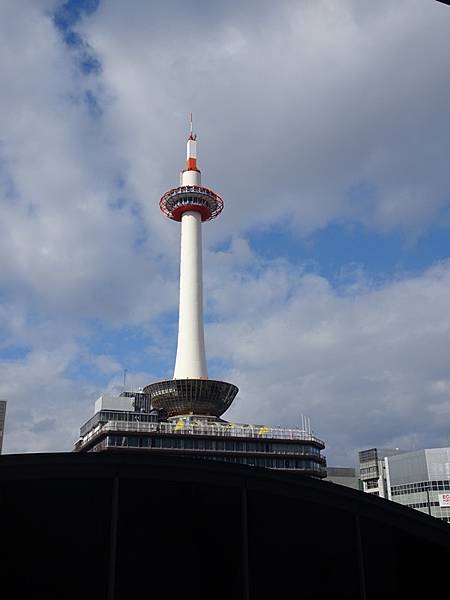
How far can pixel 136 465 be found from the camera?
14.9m

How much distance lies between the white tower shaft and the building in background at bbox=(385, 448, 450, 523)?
142 feet

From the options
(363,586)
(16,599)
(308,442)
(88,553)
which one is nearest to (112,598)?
(88,553)

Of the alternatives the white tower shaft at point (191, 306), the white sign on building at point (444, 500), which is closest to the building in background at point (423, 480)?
the white sign on building at point (444, 500)

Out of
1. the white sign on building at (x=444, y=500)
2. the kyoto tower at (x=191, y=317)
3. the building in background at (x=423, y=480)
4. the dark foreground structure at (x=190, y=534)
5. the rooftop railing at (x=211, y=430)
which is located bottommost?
the dark foreground structure at (x=190, y=534)

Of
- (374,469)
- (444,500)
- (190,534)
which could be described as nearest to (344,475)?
(374,469)

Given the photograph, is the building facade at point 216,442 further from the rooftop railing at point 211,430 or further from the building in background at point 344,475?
the building in background at point 344,475

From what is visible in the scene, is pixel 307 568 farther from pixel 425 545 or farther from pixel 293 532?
pixel 425 545

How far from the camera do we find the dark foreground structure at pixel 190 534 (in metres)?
14.0

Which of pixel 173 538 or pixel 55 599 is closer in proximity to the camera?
pixel 55 599

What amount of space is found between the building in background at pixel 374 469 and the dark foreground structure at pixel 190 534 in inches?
5043

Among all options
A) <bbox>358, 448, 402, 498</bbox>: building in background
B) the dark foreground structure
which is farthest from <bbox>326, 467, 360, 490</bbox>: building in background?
the dark foreground structure

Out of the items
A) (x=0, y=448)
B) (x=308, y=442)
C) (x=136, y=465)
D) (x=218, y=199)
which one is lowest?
(x=136, y=465)

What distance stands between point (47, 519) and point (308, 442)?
102 m

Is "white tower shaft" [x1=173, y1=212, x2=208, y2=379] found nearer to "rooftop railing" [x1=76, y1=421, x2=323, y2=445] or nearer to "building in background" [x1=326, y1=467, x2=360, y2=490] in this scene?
"rooftop railing" [x1=76, y1=421, x2=323, y2=445]
